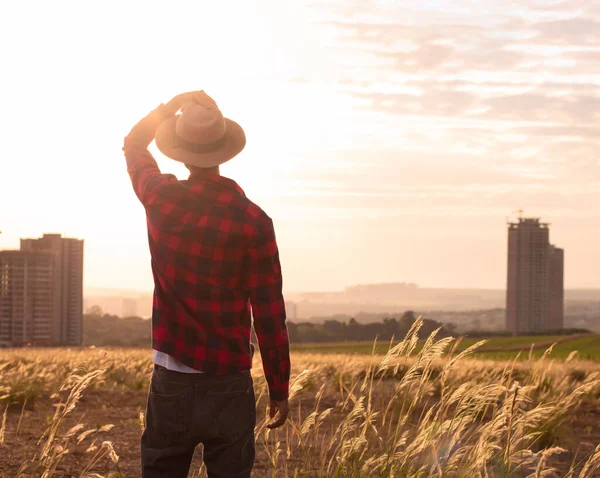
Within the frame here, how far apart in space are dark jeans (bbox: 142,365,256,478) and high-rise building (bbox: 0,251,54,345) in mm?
90241

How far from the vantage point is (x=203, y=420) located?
2.97 metres

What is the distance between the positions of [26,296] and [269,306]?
97290 mm

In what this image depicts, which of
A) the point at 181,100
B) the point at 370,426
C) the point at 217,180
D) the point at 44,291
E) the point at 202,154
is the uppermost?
the point at 181,100

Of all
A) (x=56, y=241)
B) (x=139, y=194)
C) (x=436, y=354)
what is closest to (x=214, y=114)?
(x=139, y=194)

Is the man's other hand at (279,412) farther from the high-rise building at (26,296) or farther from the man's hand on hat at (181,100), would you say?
the high-rise building at (26,296)

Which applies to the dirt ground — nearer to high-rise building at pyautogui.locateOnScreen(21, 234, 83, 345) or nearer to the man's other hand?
the man's other hand

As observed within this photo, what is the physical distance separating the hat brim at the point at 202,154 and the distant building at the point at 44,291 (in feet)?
294

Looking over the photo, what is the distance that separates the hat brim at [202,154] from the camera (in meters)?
3.14

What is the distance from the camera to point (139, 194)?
10.7 ft

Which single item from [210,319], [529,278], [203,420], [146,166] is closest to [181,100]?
[146,166]

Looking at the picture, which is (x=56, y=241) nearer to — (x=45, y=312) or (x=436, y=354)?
(x=45, y=312)

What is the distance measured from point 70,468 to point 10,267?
97.5 metres

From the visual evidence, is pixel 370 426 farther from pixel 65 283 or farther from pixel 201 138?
pixel 65 283

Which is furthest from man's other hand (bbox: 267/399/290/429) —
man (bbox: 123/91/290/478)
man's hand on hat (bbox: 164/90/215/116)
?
man's hand on hat (bbox: 164/90/215/116)
